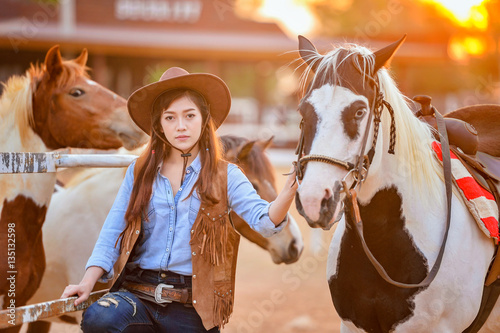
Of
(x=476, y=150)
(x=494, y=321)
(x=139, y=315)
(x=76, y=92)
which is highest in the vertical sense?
(x=76, y=92)

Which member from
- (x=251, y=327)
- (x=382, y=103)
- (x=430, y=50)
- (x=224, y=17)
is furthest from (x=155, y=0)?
(x=382, y=103)

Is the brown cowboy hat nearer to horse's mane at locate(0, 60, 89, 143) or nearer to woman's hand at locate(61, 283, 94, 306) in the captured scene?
woman's hand at locate(61, 283, 94, 306)

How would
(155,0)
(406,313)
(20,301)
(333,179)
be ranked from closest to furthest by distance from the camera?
(333,179), (406,313), (20,301), (155,0)

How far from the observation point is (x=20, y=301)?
9.52ft

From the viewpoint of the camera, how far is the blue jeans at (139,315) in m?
2.05

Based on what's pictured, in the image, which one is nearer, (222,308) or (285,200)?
(285,200)

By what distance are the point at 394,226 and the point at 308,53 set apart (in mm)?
847

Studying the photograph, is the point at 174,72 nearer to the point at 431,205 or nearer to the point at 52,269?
the point at 431,205

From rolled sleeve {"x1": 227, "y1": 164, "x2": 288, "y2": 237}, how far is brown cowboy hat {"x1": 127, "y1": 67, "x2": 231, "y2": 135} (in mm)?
293

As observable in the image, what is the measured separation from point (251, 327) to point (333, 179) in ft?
12.9

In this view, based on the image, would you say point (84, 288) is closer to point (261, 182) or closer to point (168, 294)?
point (168, 294)

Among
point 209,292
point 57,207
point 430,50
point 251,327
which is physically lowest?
point 251,327

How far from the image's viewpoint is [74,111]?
3.27 meters

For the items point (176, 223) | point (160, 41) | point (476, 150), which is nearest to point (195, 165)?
point (176, 223)
